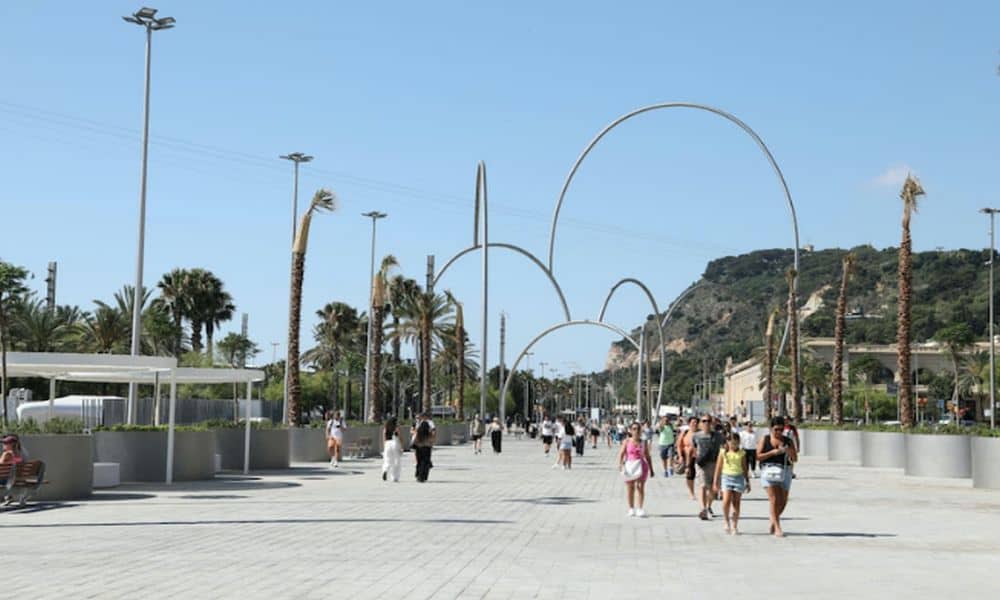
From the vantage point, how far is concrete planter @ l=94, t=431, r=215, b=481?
27.4 meters

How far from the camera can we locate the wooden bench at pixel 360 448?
44.4 meters

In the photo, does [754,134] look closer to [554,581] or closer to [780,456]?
[780,456]

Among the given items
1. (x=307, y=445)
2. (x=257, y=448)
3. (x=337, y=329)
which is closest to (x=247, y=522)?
(x=257, y=448)

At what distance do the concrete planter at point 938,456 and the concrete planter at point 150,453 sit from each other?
18821 millimetres

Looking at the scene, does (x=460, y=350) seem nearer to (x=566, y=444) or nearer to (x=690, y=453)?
(x=566, y=444)

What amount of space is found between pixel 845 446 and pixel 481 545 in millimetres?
35196

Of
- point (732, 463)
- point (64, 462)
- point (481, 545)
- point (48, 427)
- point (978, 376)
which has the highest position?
point (978, 376)

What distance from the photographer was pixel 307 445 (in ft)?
134

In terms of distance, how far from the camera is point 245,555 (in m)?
14.0

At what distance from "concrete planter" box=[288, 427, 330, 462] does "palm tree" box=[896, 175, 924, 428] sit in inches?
718

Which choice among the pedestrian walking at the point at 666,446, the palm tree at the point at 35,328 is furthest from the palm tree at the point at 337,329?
the pedestrian walking at the point at 666,446

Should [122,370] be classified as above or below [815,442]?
above

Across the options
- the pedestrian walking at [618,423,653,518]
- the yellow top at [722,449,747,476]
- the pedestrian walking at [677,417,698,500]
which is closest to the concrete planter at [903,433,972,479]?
the pedestrian walking at [677,417,698,500]

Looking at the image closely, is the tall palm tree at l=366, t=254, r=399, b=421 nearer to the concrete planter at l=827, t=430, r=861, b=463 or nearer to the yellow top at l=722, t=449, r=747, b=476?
the concrete planter at l=827, t=430, r=861, b=463
